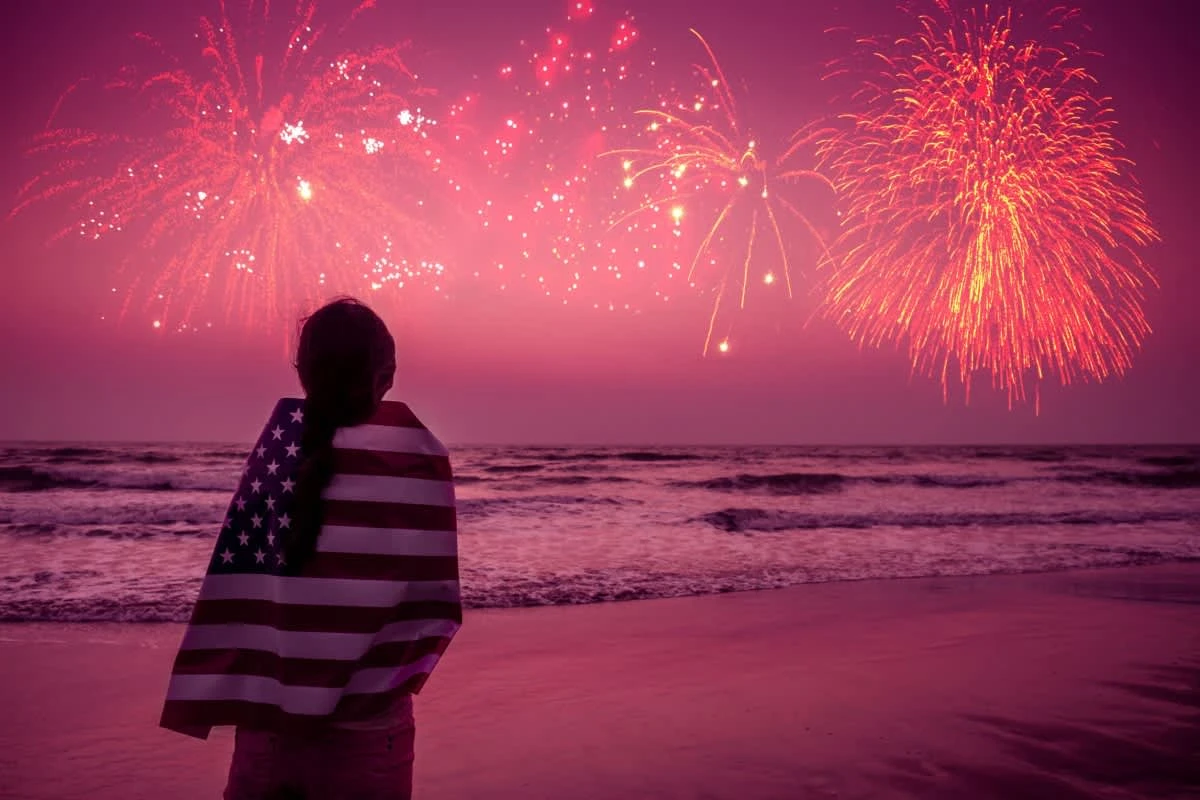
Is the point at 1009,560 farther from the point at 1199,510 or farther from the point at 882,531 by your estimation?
the point at 1199,510

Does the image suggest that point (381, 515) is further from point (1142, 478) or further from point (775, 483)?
point (1142, 478)

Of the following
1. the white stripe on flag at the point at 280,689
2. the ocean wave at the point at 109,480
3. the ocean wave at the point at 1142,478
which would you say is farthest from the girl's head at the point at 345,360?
the ocean wave at the point at 1142,478

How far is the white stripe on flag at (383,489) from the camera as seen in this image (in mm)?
2096

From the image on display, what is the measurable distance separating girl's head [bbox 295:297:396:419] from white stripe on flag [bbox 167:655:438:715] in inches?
23.2

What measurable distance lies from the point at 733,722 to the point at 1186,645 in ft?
14.1

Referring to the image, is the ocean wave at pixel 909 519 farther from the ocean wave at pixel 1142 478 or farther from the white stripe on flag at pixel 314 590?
the ocean wave at pixel 1142 478

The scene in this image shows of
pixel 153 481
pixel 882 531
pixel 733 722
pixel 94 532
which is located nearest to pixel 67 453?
pixel 153 481

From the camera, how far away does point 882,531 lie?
17297mm

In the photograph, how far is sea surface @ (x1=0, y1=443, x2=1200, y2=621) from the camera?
10586mm

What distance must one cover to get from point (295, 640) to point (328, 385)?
0.58 meters

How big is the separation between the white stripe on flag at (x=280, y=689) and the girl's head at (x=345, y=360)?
0.59 meters

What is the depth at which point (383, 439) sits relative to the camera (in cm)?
213

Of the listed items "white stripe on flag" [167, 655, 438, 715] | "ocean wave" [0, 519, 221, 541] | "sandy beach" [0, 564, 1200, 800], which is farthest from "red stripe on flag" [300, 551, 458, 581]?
"ocean wave" [0, 519, 221, 541]

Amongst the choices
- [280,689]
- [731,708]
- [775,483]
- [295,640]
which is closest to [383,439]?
→ [295,640]
